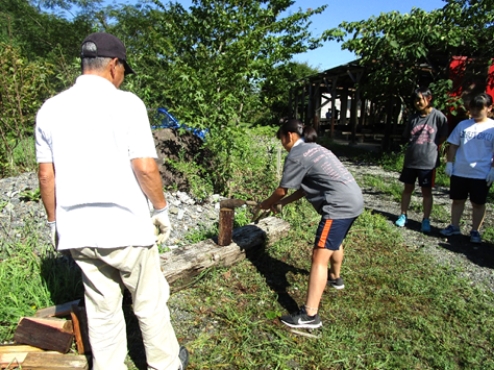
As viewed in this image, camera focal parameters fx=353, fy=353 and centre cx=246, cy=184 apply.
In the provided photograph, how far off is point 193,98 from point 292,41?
366cm

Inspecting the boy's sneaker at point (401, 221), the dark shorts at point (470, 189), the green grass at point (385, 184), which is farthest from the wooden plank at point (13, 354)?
the green grass at point (385, 184)

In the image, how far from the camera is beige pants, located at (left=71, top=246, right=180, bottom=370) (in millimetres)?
1716

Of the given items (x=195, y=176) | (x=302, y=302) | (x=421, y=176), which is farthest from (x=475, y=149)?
(x=195, y=176)

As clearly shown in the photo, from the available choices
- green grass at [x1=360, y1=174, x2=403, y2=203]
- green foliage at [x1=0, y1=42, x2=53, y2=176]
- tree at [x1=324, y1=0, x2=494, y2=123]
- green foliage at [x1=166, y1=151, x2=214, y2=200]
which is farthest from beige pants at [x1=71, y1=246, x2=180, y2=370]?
tree at [x1=324, y1=0, x2=494, y2=123]

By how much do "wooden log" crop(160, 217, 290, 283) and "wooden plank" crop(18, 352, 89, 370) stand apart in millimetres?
807

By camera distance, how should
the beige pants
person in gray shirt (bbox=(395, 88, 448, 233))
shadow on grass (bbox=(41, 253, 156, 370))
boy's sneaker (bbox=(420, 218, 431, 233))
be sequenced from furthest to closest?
boy's sneaker (bbox=(420, 218, 431, 233)), person in gray shirt (bbox=(395, 88, 448, 233)), shadow on grass (bbox=(41, 253, 156, 370)), the beige pants

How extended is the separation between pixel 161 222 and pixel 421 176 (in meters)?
3.38

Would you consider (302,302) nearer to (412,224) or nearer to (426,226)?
(426,226)

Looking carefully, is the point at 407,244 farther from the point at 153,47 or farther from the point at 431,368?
the point at 153,47

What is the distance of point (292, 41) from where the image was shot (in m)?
6.99

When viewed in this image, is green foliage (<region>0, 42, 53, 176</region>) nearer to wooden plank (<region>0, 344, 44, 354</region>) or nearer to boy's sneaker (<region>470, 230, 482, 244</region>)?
A: wooden plank (<region>0, 344, 44, 354</region>)

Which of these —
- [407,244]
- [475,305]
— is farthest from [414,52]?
[475,305]

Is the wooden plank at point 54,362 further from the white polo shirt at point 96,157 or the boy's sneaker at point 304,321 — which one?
the boy's sneaker at point 304,321

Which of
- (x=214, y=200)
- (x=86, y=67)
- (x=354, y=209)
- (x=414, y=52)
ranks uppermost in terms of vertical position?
(x=414, y=52)
